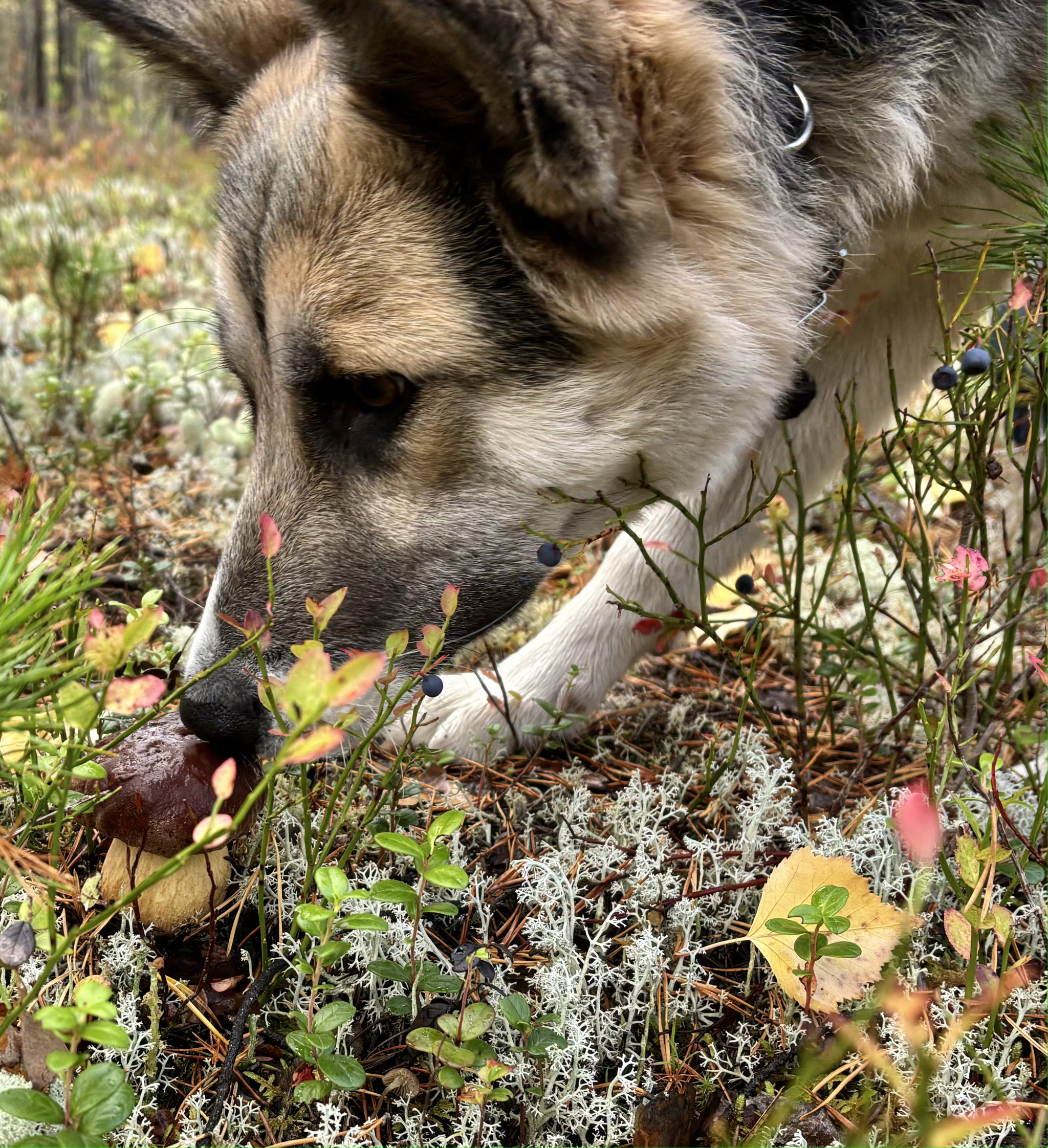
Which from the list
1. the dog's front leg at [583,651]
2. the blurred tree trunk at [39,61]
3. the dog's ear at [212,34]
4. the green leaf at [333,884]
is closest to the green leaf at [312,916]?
the green leaf at [333,884]

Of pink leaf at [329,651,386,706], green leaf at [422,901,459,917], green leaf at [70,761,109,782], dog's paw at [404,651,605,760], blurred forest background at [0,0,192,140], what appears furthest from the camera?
blurred forest background at [0,0,192,140]

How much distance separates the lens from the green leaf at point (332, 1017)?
136cm

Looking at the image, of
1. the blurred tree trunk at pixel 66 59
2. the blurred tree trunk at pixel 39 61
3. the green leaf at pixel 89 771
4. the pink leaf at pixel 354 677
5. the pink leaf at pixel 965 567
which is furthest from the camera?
the blurred tree trunk at pixel 66 59

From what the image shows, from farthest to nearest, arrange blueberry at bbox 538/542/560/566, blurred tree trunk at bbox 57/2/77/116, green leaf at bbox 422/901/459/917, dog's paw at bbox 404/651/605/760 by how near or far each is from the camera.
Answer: blurred tree trunk at bbox 57/2/77/116, dog's paw at bbox 404/651/605/760, blueberry at bbox 538/542/560/566, green leaf at bbox 422/901/459/917

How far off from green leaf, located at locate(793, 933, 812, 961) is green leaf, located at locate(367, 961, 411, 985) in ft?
1.84

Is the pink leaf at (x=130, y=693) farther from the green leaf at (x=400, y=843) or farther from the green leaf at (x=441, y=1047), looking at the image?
the green leaf at (x=441, y=1047)

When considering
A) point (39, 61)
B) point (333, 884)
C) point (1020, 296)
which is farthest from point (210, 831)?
point (39, 61)

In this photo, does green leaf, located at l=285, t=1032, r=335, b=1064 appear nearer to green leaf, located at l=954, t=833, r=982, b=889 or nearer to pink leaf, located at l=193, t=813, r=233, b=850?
pink leaf, located at l=193, t=813, r=233, b=850

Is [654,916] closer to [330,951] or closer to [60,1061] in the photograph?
[330,951]

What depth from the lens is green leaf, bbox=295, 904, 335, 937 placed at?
1.30 m

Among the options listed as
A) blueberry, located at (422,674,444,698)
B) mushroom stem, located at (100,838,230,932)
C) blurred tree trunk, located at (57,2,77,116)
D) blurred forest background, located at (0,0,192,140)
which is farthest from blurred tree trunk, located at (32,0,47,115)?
mushroom stem, located at (100,838,230,932)

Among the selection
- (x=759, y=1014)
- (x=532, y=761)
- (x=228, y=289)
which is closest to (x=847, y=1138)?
(x=759, y=1014)

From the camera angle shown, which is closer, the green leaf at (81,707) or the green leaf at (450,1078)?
the green leaf at (81,707)

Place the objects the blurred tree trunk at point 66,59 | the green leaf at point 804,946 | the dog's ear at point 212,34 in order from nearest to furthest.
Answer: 1. the green leaf at point 804,946
2. the dog's ear at point 212,34
3. the blurred tree trunk at point 66,59
